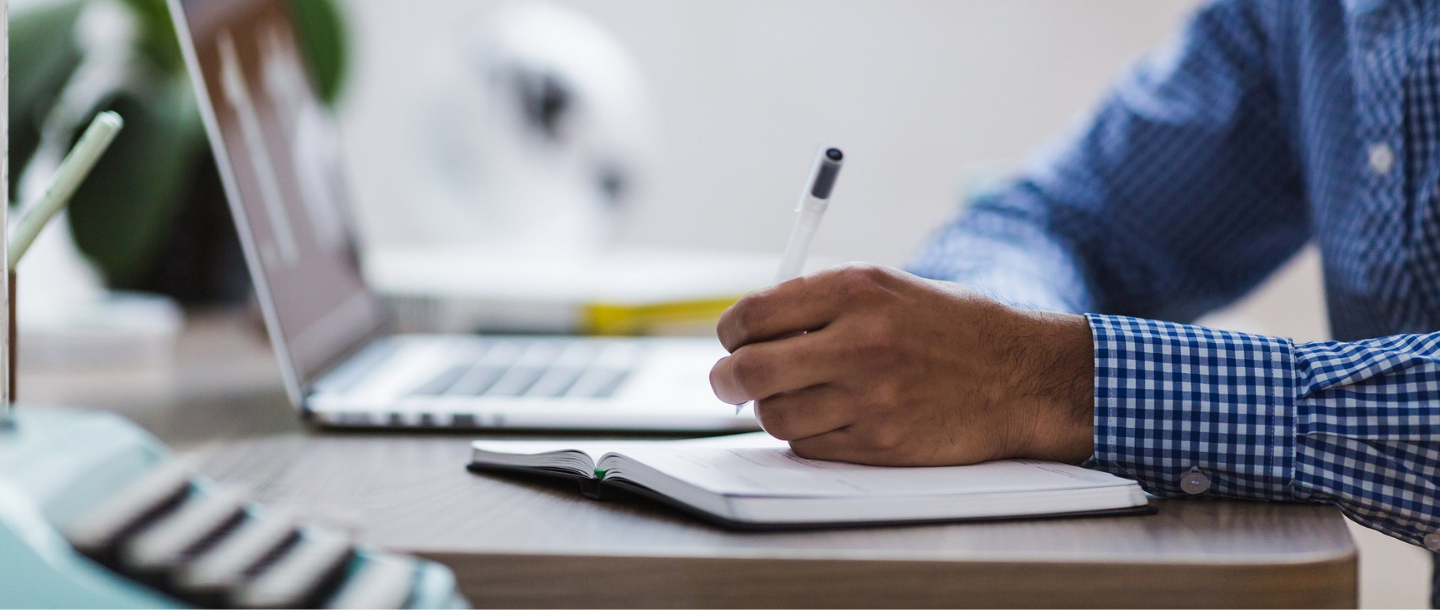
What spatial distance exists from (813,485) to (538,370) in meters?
0.38

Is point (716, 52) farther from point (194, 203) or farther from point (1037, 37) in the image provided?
point (194, 203)

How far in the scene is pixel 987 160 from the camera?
206 cm

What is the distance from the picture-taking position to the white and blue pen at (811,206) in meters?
0.48

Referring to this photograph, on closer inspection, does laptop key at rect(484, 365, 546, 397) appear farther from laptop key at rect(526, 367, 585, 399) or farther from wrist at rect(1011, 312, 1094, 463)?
wrist at rect(1011, 312, 1094, 463)

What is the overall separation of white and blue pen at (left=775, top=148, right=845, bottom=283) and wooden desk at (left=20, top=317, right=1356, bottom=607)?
149mm

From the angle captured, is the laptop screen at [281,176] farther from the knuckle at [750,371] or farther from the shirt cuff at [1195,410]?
the shirt cuff at [1195,410]

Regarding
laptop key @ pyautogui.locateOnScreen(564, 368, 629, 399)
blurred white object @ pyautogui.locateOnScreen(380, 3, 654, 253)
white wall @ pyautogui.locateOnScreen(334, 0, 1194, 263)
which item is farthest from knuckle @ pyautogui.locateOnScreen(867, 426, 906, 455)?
white wall @ pyautogui.locateOnScreen(334, 0, 1194, 263)

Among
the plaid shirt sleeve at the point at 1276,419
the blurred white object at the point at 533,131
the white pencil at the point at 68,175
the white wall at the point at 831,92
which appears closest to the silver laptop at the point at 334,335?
the white pencil at the point at 68,175

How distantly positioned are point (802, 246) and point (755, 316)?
6 cm

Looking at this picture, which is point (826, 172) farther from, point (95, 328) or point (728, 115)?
point (728, 115)

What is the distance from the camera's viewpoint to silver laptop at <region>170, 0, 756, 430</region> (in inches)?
23.9

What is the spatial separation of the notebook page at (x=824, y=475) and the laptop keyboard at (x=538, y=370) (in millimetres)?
217

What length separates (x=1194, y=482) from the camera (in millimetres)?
459

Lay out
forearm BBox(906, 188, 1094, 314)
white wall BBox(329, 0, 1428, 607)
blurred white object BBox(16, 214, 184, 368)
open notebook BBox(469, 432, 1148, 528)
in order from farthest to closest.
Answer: white wall BBox(329, 0, 1428, 607), blurred white object BBox(16, 214, 184, 368), forearm BBox(906, 188, 1094, 314), open notebook BBox(469, 432, 1148, 528)
